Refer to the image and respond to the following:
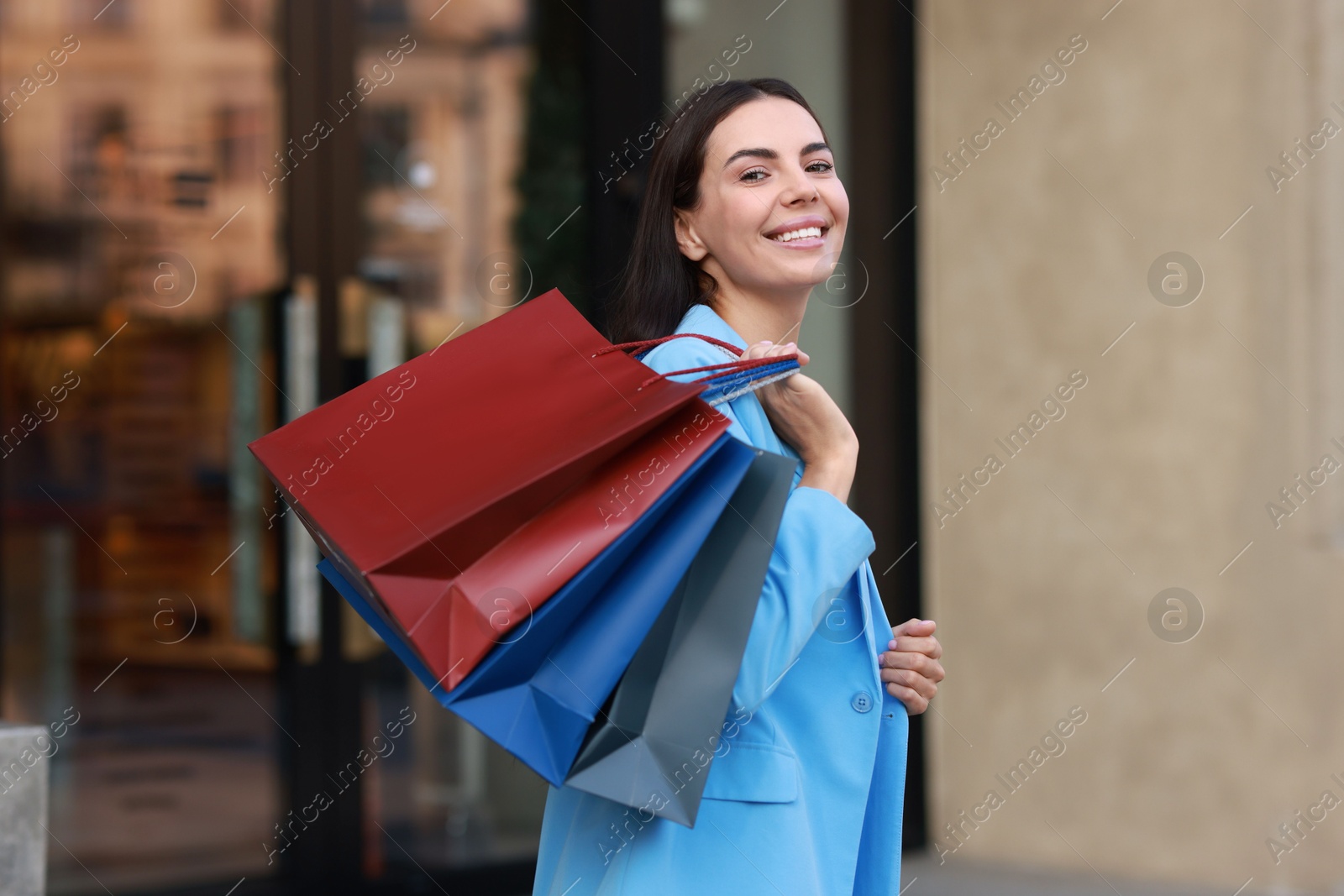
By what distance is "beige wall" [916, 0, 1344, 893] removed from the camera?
445 cm

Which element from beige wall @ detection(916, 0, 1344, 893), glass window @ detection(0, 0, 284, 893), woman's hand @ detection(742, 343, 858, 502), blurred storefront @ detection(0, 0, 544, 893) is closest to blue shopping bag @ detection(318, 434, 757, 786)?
woman's hand @ detection(742, 343, 858, 502)

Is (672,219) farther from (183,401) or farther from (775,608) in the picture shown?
(183,401)

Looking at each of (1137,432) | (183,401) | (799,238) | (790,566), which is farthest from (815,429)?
(1137,432)

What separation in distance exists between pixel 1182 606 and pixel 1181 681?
0.28 meters

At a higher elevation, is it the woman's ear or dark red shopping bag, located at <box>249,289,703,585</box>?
the woman's ear

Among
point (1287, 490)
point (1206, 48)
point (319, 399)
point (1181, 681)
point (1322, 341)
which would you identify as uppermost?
point (1206, 48)

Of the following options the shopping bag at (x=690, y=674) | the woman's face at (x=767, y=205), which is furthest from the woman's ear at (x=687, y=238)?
the shopping bag at (x=690, y=674)

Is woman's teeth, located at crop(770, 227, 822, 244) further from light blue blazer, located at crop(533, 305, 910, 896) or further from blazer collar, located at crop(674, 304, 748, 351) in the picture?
light blue blazer, located at crop(533, 305, 910, 896)

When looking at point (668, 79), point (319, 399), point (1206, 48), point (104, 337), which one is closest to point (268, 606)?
point (319, 399)

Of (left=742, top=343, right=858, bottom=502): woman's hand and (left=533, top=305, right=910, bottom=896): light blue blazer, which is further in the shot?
(left=742, top=343, right=858, bottom=502): woman's hand

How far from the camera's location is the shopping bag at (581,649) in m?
1.17

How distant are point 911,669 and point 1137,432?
3.52 meters

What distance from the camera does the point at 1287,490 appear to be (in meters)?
4.45

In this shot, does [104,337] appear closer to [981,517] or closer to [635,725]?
[981,517]
